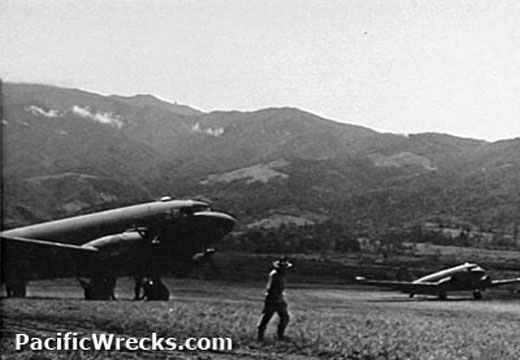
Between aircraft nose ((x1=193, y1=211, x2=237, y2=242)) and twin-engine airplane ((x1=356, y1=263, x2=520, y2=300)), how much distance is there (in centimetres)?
2003

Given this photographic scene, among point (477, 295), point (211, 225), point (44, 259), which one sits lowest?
point (477, 295)

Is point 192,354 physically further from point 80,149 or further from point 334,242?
point 80,149

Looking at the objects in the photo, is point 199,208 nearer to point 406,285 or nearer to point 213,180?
point 406,285

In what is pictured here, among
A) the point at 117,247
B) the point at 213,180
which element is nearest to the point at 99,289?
the point at 117,247

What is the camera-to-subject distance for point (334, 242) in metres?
75.4

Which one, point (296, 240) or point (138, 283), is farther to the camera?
point (296, 240)

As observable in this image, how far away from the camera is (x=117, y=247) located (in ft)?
107

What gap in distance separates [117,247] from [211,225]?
14.1 feet

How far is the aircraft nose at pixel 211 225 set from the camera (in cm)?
3316

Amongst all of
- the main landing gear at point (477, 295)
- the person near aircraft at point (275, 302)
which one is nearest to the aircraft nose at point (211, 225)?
the person near aircraft at point (275, 302)

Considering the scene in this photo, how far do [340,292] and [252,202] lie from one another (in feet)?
162

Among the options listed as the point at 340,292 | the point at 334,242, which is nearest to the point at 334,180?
the point at 334,242


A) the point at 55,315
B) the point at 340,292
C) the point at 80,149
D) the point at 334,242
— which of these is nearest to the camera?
the point at 55,315

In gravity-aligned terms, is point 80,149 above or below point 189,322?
above
